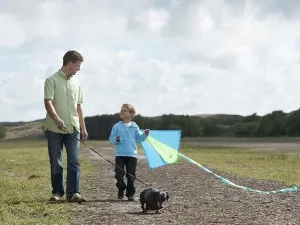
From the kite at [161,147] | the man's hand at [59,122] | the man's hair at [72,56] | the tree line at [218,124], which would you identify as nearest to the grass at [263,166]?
the kite at [161,147]

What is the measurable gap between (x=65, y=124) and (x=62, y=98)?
46cm

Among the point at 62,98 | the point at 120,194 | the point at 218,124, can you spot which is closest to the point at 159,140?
the point at 120,194

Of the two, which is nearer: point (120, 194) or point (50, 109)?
point (50, 109)

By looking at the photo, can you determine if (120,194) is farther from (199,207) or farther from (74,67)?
(74,67)

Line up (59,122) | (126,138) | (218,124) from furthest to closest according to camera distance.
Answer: (218,124), (126,138), (59,122)

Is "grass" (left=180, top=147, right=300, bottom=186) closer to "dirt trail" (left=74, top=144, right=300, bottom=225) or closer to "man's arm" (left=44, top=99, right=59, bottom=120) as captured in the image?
"dirt trail" (left=74, top=144, right=300, bottom=225)

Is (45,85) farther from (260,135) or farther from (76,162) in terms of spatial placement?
(260,135)

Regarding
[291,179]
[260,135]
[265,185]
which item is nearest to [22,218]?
[265,185]

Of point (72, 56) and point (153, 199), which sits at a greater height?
point (72, 56)

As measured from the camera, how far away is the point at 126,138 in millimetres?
10898

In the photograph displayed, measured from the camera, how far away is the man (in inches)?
412

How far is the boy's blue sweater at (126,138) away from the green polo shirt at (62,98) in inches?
30.2

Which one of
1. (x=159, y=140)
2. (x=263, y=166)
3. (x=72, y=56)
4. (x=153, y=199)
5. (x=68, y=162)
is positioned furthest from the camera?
(x=263, y=166)

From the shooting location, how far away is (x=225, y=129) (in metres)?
87.8
